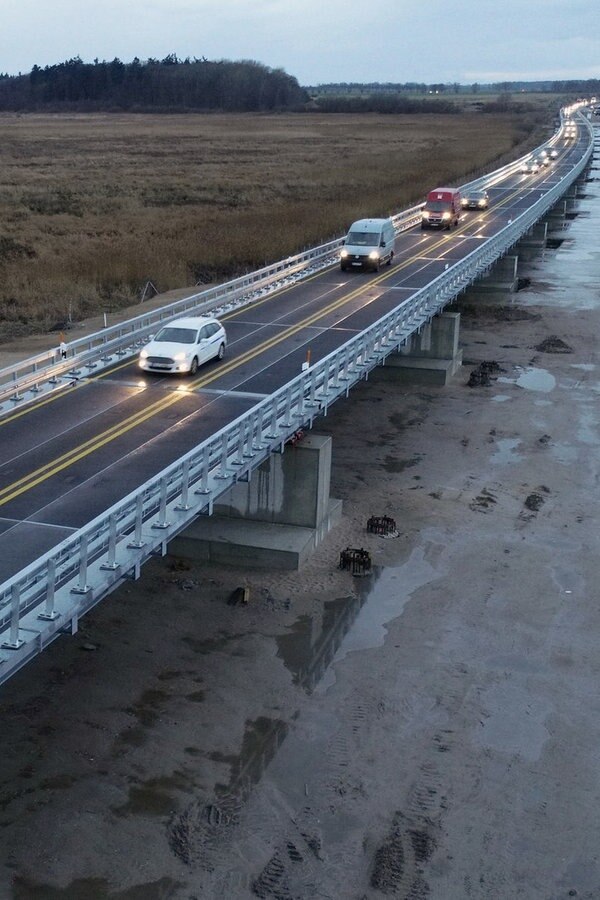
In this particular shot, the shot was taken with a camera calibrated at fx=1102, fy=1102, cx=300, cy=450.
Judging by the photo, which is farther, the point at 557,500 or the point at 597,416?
the point at 597,416

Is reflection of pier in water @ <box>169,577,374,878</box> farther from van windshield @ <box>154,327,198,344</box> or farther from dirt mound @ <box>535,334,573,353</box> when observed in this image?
dirt mound @ <box>535,334,573,353</box>

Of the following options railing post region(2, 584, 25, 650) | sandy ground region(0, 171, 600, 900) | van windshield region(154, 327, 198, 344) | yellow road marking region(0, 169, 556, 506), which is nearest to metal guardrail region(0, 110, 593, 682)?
railing post region(2, 584, 25, 650)

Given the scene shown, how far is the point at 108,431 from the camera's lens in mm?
20734

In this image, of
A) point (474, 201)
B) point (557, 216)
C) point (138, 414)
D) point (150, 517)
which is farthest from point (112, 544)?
point (557, 216)

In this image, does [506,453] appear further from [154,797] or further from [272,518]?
[154,797]

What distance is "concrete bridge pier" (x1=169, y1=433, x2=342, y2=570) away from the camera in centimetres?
2177

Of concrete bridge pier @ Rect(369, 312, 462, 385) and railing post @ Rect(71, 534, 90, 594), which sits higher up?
railing post @ Rect(71, 534, 90, 594)

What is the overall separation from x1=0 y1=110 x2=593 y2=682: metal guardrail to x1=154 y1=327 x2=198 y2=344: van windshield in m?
3.92

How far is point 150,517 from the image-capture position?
15.9m

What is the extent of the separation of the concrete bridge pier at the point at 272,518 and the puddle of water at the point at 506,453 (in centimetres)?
757

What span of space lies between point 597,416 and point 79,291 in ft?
70.9

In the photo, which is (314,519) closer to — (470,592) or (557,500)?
(470,592)

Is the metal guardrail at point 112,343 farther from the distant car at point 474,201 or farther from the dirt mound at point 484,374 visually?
the distant car at point 474,201

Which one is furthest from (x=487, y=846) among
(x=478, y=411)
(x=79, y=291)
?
(x=79, y=291)
